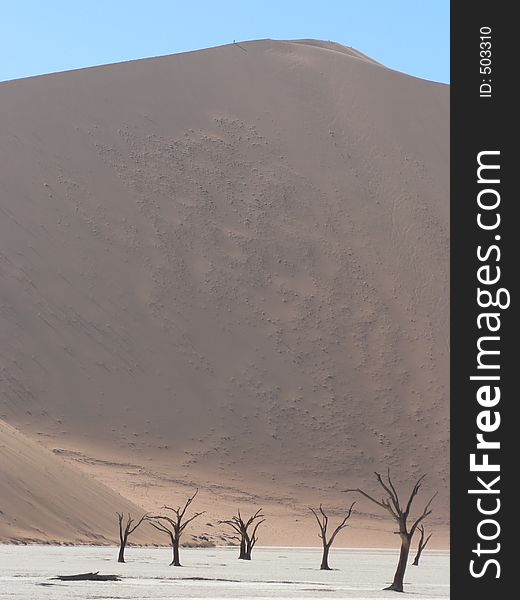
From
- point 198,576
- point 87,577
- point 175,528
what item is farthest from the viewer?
point 175,528

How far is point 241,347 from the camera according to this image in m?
60.5

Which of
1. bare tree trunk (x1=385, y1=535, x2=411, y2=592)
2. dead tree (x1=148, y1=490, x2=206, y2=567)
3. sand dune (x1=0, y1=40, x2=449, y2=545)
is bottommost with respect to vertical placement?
bare tree trunk (x1=385, y1=535, x2=411, y2=592)

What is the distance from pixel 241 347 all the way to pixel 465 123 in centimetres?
5321

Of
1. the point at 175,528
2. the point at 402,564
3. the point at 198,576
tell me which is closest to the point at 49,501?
the point at 175,528

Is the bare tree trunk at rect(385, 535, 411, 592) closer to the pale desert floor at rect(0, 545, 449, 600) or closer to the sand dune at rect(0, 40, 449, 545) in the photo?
the pale desert floor at rect(0, 545, 449, 600)

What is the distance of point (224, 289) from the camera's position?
63688 mm

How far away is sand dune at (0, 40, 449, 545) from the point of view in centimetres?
5353

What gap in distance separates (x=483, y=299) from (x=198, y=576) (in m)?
15.7

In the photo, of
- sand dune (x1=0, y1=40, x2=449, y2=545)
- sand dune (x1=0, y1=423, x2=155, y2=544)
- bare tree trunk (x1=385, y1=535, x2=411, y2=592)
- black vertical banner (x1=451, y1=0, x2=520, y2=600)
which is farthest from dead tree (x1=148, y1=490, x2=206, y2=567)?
black vertical banner (x1=451, y1=0, x2=520, y2=600)

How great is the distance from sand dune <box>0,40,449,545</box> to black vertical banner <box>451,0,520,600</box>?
3853 cm

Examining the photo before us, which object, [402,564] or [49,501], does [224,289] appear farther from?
[402,564]

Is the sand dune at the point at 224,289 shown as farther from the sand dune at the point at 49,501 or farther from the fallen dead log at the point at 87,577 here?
the fallen dead log at the point at 87,577

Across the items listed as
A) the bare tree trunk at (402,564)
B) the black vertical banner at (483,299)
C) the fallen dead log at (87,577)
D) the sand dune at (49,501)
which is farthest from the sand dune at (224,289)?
the black vertical banner at (483,299)

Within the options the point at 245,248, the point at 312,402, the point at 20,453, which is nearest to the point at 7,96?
the point at 245,248
